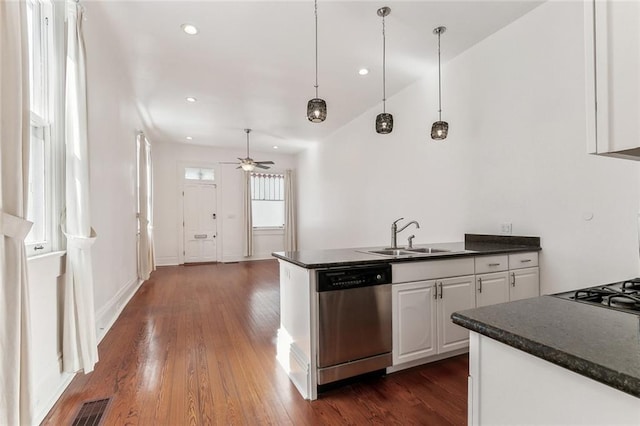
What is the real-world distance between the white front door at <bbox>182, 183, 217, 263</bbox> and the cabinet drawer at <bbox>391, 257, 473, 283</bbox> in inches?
261

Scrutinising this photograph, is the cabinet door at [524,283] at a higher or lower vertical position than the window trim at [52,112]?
lower

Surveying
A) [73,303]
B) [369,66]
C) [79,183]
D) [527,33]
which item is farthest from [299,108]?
[73,303]

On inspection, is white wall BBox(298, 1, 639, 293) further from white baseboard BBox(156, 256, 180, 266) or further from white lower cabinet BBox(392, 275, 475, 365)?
white baseboard BBox(156, 256, 180, 266)

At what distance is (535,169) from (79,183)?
379cm

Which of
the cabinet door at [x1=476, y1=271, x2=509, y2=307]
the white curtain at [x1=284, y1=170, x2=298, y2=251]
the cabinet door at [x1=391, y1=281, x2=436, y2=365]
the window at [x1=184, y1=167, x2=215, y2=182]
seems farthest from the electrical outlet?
the window at [x1=184, y1=167, x2=215, y2=182]

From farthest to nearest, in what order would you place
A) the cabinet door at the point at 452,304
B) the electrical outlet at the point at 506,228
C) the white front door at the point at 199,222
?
the white front door at the point at 199,222 → the electrical outlet at the point at 506,228 → the cabinet door at the point at 452,304

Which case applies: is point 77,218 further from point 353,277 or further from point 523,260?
point 523,260

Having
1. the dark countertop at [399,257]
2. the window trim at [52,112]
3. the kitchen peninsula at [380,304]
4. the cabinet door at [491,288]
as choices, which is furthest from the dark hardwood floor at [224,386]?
the window trim at [52,112]

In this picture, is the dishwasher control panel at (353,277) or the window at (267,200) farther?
the window at (267,200)

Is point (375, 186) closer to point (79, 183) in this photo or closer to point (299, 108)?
point (299, 108)

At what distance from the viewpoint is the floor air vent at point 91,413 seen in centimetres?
175

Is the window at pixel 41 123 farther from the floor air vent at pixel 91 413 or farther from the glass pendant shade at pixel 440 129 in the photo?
the glass pendant shade at pixel 440 129

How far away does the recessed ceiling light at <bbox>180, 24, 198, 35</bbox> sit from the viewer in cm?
286

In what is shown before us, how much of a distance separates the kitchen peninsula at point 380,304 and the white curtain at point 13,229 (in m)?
1.43
